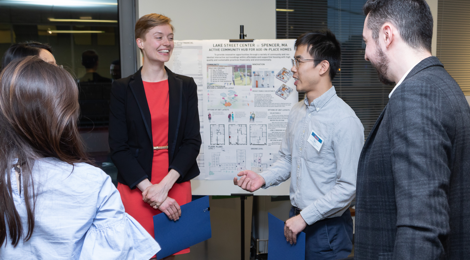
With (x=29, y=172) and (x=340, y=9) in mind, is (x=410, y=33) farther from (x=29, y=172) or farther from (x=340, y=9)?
(x=340, y=9)

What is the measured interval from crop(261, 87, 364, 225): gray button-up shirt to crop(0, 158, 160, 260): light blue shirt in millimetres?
888

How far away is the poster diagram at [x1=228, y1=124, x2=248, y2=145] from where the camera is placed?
2586 mm

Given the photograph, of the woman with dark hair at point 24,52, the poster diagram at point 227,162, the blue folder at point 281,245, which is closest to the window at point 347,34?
the poster diagram at point 227,162

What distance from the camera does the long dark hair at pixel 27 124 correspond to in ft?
2.68

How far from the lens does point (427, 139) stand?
28.6 inches

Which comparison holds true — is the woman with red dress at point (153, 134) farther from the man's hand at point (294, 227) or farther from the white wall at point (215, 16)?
the white wall at point (215, 16)

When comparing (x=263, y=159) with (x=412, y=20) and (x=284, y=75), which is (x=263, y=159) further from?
(x=412, y=20)

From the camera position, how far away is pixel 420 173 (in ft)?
2.37

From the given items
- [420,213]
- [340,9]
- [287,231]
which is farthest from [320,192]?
[340,9]

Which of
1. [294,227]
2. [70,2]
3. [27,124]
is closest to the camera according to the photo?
[27,124]

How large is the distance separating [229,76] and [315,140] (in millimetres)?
1182

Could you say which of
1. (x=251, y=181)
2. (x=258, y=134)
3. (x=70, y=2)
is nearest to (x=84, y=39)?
(x=70, y=2)

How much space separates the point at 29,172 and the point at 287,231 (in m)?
1.11

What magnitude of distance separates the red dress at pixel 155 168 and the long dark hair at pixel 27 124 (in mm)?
1025
